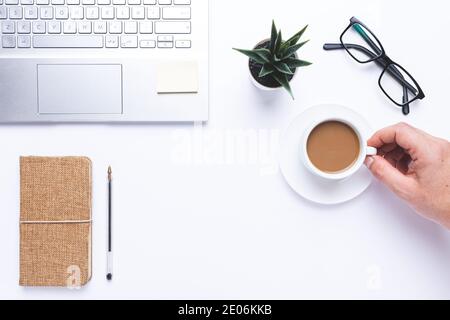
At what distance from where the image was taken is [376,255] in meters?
0.72

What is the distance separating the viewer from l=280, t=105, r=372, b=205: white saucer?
2.24 feet

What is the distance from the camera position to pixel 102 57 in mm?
659

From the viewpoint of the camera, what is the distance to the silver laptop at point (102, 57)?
25.7 inches

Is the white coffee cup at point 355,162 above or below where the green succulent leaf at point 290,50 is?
below

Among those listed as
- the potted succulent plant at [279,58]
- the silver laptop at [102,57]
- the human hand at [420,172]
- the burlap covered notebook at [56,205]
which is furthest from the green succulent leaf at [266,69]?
the burlap covered notebook at [56,205]

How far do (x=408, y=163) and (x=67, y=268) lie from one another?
618 millimetres

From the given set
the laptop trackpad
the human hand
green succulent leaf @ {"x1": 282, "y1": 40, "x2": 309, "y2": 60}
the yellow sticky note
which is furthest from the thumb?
the laptop trackpad

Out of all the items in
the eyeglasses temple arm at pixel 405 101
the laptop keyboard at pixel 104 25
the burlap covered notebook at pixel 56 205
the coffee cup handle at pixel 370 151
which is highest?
the laptop keyboard at pixel 104 25

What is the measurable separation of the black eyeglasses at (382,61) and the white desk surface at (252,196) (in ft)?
0.05

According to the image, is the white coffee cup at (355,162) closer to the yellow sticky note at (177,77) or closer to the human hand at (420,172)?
the human hand at (420,172)

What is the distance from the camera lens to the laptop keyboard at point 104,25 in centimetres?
65

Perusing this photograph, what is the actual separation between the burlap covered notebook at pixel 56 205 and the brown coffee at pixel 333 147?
0.38 m

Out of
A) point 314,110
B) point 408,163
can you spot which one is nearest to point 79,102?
point 314,110
